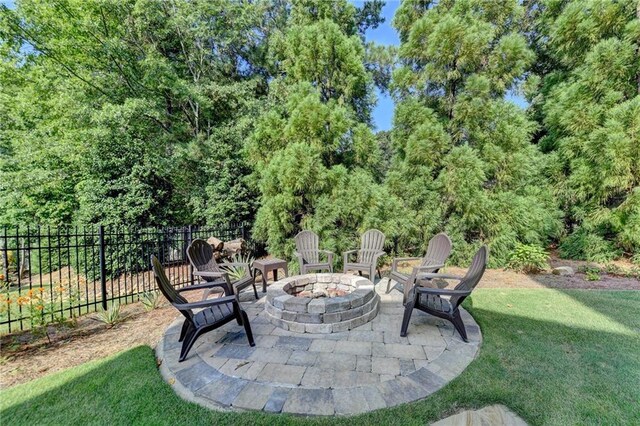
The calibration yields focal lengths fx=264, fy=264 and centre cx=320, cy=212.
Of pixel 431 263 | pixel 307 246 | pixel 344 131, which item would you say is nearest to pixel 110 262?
pixel 307 246

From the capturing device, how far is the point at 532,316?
3580 mm

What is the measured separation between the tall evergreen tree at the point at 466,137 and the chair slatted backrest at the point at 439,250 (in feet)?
7.92

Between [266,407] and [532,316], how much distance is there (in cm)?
366

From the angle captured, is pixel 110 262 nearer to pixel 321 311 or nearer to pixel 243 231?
pixel 243 231

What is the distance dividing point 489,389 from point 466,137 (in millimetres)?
6773

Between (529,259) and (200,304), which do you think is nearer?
(200,304)

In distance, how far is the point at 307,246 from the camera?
547 centimetres

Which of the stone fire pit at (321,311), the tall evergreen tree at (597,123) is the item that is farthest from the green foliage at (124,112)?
the tall evergreen tree at (597,123)

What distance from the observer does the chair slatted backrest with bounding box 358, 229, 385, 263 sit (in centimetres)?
543

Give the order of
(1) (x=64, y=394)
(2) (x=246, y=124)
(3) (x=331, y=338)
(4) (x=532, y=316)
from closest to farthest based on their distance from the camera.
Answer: (1) (x=64, y=394) → (3) (x=331, y=338) → (4) (x=532, y=316) → (2) (x=246, y=124)

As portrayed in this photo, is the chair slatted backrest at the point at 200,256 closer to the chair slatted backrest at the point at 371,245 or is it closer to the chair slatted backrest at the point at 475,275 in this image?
the chair slatted backrest at the point at 371,245

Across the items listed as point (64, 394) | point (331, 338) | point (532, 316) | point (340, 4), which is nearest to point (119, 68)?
point (340, 4)

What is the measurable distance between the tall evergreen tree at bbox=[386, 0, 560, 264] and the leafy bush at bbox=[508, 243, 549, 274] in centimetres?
43

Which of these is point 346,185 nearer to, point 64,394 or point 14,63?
point 64,394
